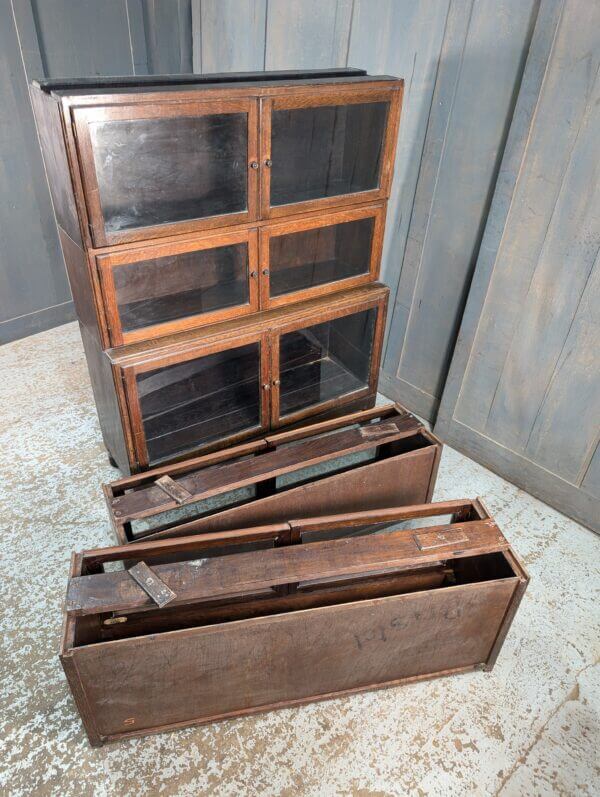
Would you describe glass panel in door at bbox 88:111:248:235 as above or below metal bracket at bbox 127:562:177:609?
above

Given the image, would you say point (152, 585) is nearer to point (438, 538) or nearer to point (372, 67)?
point (438, 538)

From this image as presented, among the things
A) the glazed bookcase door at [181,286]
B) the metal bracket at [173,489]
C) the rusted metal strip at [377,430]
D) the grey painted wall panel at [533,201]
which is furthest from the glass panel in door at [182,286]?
the grey painted wall panel at [533,201]

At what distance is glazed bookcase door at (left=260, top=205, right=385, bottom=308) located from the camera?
2182mm

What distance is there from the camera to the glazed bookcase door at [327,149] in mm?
1874

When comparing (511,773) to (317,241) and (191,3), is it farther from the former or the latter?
(191,3)

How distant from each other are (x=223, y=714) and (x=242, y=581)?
44cm

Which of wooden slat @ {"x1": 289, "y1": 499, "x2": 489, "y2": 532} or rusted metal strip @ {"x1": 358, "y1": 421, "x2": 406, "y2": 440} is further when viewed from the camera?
rusted metal strip @ {"x1": 358, "y1": 421, "x2": 406, "y2": 440}

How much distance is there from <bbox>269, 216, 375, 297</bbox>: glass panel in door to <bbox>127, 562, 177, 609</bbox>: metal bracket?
1121mm

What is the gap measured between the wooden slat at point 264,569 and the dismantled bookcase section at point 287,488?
0.31 meters

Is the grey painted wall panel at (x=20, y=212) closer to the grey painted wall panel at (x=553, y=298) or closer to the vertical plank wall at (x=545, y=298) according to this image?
the vertical plank wall at (x=545, y=298)

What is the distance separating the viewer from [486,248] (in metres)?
2.27

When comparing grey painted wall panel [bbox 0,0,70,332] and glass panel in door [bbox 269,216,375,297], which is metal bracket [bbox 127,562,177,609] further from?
grey painted wall panel [bbox 0,0,70,332]

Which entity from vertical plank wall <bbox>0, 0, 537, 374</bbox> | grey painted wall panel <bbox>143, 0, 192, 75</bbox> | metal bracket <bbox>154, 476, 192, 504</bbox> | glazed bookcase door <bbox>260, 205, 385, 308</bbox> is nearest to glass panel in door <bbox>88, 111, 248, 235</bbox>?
glazed bookcase door <bbox>260, 205, 385, 308</bbox>

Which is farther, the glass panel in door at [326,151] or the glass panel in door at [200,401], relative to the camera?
the glass panel in door at [200,401]
